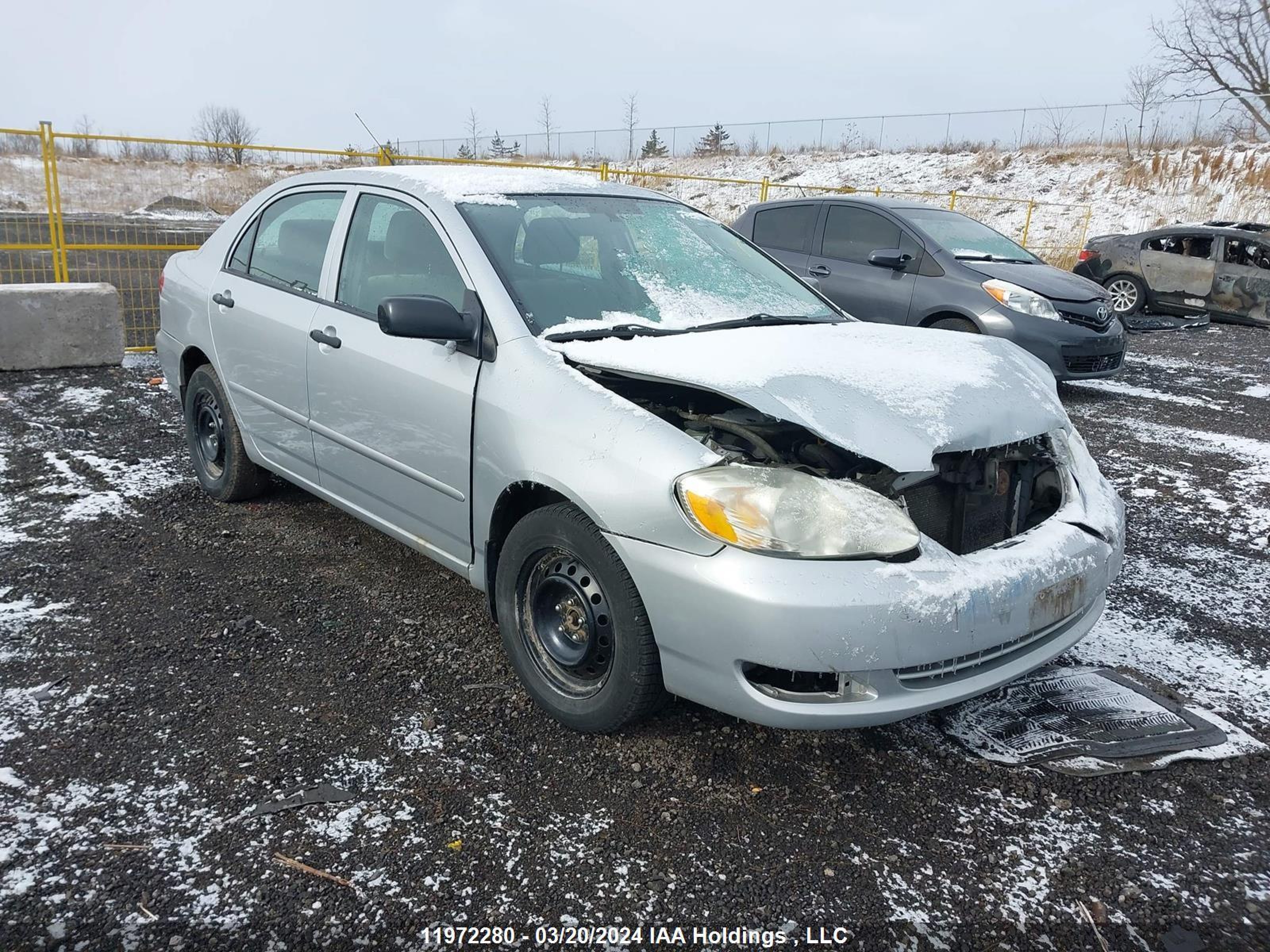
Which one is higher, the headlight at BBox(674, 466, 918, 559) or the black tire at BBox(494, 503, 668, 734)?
the headlight at BBox(674, 466, 918, 559)

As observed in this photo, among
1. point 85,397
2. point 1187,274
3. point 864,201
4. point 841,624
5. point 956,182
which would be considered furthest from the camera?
point 956,182

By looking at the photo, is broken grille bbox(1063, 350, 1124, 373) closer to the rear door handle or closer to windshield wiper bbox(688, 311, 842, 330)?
windshield wiper bbox(688, 311, 842, 330)

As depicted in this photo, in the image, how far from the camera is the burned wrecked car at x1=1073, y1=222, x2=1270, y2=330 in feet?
39.5

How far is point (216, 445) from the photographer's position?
4.72 m

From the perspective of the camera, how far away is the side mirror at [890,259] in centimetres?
768

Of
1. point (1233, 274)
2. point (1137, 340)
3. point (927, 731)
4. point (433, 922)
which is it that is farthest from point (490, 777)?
point (1233, 274)

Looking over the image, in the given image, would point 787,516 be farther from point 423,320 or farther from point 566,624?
point 423,320

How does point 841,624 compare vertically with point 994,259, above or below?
below

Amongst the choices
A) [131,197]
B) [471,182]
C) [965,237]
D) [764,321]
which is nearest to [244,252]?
[471,182]

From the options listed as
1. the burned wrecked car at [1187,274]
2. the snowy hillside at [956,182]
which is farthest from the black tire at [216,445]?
the burned wrecked car at [1187,274]

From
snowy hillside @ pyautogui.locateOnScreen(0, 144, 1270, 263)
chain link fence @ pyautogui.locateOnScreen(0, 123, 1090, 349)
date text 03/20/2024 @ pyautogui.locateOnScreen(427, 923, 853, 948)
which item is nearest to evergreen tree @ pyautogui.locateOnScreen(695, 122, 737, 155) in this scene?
snowy hillside @ pyautogui.locateOnScreen(0, 144, 1270, 263)

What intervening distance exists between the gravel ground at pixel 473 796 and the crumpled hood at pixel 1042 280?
4.27 metres

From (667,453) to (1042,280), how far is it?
22.2 ft

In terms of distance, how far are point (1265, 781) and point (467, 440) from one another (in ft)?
8.71
